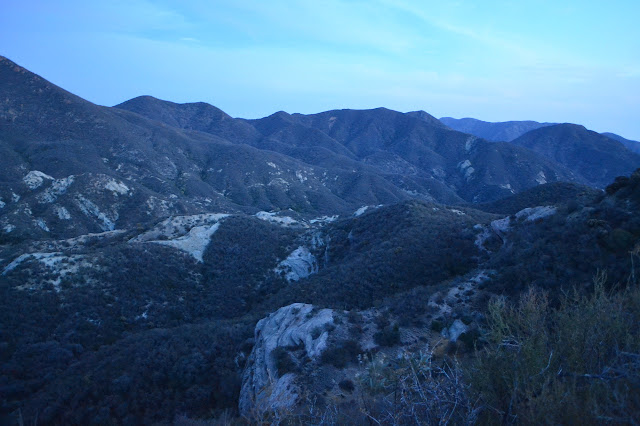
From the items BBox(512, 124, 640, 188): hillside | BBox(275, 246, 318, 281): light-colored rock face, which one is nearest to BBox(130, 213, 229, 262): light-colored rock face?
BBox(275, 246, 318, 281): light-colored rock face

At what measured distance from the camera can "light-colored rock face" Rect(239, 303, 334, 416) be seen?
10.7m

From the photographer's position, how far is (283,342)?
1280 centimetres

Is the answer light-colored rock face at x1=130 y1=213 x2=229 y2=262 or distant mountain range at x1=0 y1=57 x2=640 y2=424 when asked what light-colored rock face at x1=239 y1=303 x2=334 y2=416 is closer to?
distant mountain range at x1=0 y1=57 x2=640 y2=424

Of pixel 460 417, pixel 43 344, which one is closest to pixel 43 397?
pixel 43 344

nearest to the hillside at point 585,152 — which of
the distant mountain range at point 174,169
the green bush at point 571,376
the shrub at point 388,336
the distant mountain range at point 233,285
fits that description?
the distant mountain range at point 174,169

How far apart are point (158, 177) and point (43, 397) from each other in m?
58.7

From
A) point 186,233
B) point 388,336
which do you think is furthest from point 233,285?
point 388,336

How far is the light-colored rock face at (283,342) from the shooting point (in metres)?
10.7

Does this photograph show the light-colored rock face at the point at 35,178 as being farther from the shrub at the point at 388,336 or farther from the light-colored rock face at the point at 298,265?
the shrub at the point at 388,336

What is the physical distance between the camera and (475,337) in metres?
10.4

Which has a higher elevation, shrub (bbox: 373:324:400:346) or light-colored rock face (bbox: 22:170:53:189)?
light-colored rock face (bbox: 22:170:53:189)

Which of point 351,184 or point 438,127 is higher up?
point 438,127

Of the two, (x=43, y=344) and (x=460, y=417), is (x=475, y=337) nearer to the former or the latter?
(x=460, y=417)

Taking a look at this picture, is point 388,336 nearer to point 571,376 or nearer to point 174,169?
point 571,376
